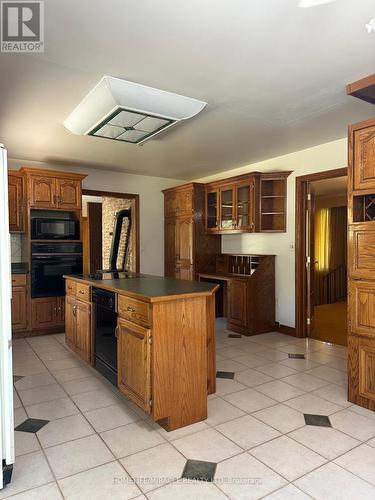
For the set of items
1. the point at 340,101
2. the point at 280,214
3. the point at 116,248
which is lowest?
the point at 116,248

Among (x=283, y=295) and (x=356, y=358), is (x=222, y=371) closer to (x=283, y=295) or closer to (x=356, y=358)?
(x=356, y=358)

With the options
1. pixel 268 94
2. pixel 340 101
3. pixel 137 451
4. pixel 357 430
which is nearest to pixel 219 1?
pixel 268 94

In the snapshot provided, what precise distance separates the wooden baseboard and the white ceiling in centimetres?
247

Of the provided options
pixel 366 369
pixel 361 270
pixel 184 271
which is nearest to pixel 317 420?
pixel 366 369

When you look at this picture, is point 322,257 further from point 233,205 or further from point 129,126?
point 129,126

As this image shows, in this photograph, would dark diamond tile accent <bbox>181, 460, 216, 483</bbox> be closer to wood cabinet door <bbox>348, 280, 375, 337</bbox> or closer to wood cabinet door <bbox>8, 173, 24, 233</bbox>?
wood cabinet door <bbox>348, 280, 375, 337</bbox>

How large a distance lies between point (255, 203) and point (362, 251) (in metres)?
2.29

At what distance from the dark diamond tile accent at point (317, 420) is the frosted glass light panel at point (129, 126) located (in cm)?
257

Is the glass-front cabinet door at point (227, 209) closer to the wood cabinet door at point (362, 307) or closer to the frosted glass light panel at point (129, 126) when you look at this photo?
the frosted glass light panel at point (129, 126)

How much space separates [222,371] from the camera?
3262 mm

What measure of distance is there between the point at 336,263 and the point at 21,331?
6688 millimetres

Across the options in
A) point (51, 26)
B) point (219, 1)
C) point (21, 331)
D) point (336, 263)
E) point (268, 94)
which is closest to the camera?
point (219, 1)

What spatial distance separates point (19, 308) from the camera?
4.47 meters

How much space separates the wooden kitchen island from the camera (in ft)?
7.02
